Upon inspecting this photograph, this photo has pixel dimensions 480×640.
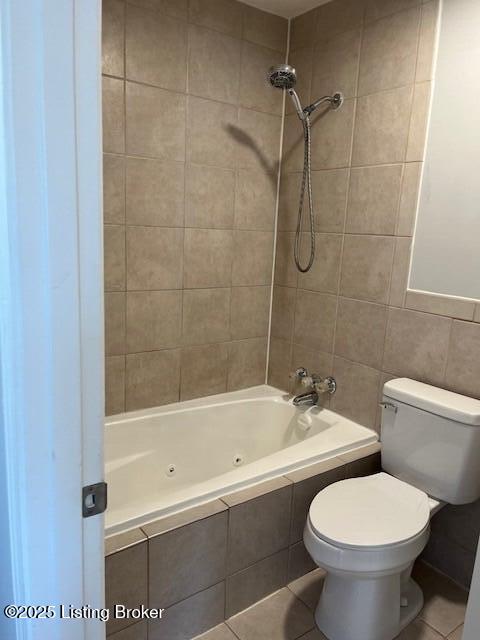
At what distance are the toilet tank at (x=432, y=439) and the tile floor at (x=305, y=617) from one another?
1.47ft

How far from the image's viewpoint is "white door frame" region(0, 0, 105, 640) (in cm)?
52

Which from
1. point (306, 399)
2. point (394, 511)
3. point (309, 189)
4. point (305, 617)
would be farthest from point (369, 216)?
point (305, 617)

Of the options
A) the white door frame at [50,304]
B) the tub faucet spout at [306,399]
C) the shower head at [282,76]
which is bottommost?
the tub faucet spout at [306,399]

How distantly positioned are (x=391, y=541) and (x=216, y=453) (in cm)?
106

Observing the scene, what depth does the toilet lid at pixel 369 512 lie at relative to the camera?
1428 mm

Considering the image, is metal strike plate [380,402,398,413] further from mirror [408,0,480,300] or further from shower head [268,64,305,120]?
shower head [268,64,305,120]

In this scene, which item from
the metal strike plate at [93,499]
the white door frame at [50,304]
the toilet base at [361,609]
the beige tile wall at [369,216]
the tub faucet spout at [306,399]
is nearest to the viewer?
the white door frame at [50,304]

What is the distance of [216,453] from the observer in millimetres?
2287

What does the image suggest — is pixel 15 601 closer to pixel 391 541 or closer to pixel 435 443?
pixel 391 541

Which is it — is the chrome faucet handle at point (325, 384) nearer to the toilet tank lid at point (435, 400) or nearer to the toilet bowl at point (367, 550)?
the toilet tank lid at point (435, 400)

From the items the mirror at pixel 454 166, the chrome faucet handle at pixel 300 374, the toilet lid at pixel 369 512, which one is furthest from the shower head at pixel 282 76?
the toilet lid at pixel 369 512

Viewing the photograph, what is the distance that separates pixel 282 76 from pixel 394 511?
1.78 metres

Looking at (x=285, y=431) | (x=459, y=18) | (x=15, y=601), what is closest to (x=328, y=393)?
(x=285, y=431)

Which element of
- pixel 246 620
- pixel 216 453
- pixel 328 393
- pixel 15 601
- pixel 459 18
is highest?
pixel 459 18
